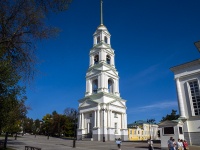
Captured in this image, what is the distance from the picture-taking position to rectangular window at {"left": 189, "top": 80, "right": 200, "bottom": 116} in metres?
24.5

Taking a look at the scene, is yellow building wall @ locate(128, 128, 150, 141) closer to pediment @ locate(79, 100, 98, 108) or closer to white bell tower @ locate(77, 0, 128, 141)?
white bell tower @ locate(77, 0, 128, 141)

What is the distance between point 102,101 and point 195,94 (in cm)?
2211

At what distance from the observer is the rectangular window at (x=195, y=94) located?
24523 mm

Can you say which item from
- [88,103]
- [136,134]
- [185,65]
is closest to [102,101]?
[88,103]

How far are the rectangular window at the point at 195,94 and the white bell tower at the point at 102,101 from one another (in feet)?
62.8

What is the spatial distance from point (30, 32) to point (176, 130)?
18388mm

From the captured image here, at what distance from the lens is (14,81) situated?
10.9 meters

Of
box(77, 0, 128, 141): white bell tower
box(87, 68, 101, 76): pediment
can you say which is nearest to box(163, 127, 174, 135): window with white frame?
box(77, 0, 128, 141): white bell tower

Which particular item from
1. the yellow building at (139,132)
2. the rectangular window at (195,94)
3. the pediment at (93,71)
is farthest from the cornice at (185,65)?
the yellow building at (139,132)

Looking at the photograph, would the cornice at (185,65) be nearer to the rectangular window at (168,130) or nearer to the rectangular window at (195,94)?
the rectangular window at (195,94)

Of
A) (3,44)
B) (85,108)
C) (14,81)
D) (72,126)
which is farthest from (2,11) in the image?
(72,126)

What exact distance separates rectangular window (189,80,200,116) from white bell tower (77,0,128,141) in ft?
62.8

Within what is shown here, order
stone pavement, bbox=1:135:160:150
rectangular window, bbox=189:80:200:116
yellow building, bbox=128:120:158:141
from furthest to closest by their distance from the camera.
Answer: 1. yellow building, bbox=128:120:158:141
2. rectangular window, bbox=189:80:200:116
3. stone pavement, bbox=1:135:160:150

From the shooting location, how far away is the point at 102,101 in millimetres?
42875
